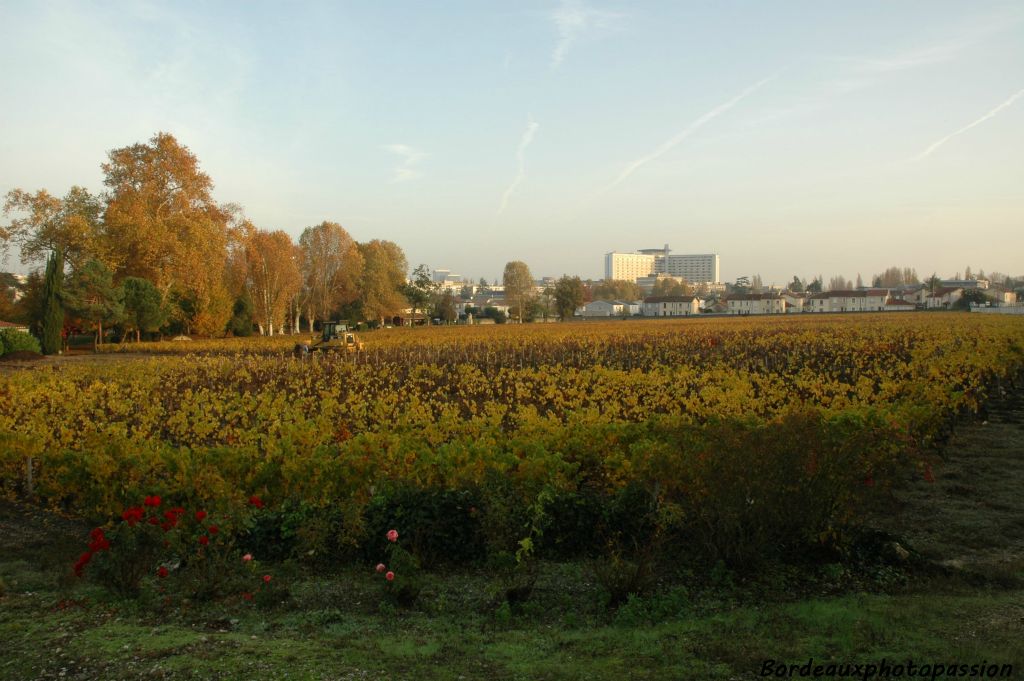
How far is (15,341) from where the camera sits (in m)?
35.7

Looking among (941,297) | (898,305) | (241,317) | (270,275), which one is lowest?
(241,317)

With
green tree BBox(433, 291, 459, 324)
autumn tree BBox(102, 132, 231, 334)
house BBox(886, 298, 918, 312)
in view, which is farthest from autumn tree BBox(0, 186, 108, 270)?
house BBox(886, 298, 918, 312)

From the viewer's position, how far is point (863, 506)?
21.6 ft

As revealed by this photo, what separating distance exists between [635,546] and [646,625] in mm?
1507

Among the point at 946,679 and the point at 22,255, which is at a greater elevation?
the point at 22,255

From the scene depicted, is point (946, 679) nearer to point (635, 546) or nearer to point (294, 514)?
point (635, 546)

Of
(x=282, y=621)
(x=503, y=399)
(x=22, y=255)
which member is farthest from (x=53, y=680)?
(x=22, y=255)

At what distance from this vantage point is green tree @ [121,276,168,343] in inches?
1683

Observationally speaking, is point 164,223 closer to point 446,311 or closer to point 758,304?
point 446,311

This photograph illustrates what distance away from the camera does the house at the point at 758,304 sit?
444 ft

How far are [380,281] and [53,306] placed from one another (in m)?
43.7

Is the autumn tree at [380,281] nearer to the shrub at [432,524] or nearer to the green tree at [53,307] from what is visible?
the green tree at [53,307]

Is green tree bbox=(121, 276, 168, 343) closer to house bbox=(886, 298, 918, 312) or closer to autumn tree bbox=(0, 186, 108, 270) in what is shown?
autumn tree bbox=(0, 186, 108, 270)

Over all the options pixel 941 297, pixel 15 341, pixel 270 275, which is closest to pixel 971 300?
pixel 941 297
